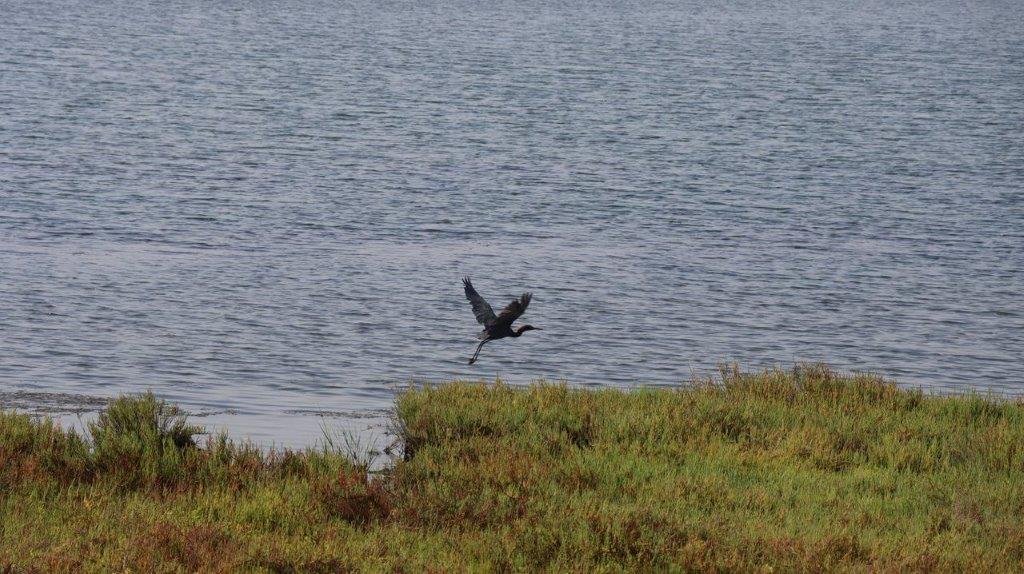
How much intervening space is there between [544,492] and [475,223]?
21318 mm

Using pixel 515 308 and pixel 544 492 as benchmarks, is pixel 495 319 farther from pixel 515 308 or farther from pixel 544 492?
pixel 544 492

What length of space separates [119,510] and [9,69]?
180ft

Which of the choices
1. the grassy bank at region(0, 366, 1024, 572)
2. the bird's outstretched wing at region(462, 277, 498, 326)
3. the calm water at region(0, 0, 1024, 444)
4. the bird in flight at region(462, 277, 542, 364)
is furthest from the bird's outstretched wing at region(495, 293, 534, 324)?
the calm water at region(0, 0, 1024, 444)

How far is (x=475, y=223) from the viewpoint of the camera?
1243 inches

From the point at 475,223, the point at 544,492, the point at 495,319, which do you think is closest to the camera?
the point at 544,492

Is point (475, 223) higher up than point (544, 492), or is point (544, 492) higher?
point (475, 223)

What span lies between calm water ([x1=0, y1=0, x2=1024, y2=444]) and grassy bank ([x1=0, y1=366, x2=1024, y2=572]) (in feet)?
7.59

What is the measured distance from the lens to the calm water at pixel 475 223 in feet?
62.4

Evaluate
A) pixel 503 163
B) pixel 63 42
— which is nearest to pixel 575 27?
pixel 63 42

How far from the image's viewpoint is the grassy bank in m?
9.02

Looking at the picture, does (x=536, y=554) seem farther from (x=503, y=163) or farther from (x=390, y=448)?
(x=503, y=163)

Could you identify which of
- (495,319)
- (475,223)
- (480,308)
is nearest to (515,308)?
(495,319)

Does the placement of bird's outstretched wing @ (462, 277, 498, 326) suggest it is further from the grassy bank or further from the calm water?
the calm water

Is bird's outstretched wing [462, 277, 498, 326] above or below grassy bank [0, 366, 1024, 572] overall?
above
